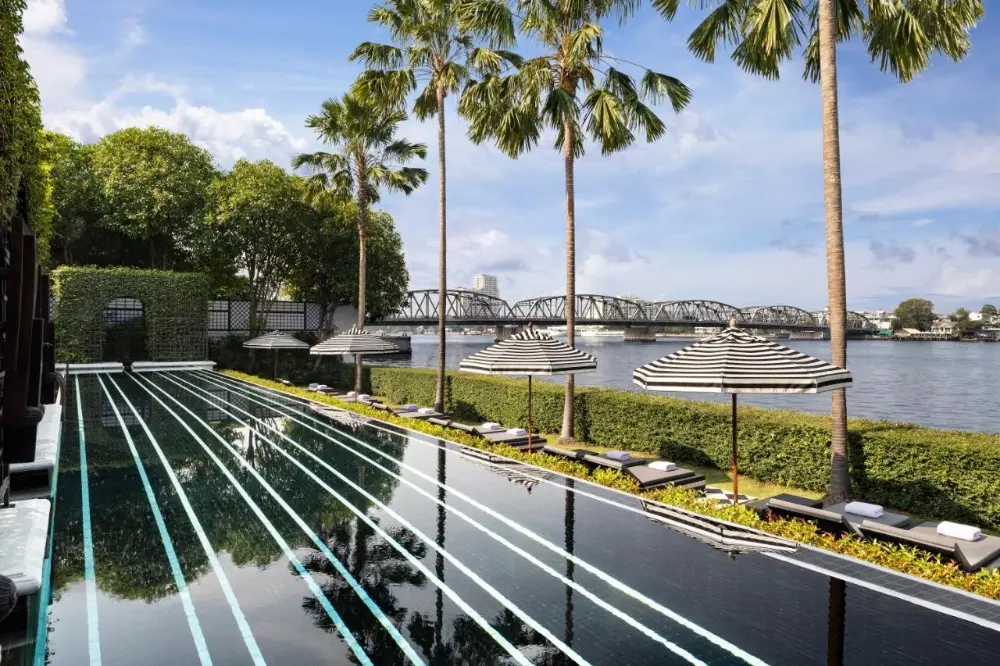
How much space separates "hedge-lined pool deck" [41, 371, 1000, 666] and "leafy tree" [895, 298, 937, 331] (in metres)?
182

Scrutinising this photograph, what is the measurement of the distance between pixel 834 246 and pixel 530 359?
19.3 ft

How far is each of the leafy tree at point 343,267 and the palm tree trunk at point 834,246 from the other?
27044 millimetres

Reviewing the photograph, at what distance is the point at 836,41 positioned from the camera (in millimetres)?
11242

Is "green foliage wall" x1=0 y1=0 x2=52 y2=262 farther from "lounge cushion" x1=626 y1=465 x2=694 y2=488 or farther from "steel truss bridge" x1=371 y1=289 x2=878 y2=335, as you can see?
"steel truss bridge" x1=371 y1=289 x2=878 y2=335

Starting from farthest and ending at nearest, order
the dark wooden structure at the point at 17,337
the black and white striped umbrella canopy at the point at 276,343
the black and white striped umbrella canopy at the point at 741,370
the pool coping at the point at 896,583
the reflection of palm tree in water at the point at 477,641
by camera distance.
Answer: the black and white striped umbrella canopy at the point at 276,343, the black and white striped umbrella canopy at the point at 741,370, the pool coping at the point at 896,583, the dark wooden structure at the point at 17,337, the reflection of palm tree in water at the point at 477,641

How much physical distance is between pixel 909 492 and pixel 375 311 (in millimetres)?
30390

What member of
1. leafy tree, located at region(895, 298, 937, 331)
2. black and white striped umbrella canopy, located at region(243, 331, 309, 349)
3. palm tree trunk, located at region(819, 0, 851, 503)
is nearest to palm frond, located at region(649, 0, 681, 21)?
palm tree trunk, located at region(819, 0, 851, 503)

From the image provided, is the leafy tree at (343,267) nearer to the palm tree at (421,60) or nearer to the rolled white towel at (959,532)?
the palm tree at (421,60)

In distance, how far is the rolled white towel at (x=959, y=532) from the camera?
710 cm

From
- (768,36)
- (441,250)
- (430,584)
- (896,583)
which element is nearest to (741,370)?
(896,583)

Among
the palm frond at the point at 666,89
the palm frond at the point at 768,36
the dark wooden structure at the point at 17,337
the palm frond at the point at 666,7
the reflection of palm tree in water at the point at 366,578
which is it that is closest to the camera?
the reflection of palm tree in water at the point at 366,578

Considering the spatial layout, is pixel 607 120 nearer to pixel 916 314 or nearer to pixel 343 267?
pixel 343 267

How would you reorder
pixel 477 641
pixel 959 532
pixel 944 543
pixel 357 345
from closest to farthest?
pixel 477 641, pixel 944 543, pixel 959 532, pixel 357 345

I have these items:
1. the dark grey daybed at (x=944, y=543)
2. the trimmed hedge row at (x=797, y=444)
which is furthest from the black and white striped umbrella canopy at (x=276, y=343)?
the dark grey daybed at (x=944, y=543)
